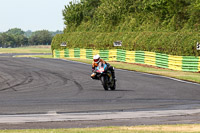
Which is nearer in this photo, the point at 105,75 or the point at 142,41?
the point at 105,75

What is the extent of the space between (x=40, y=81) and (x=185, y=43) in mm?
18146

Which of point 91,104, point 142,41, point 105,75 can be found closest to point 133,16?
point 142,41

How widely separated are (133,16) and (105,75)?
1641 inches

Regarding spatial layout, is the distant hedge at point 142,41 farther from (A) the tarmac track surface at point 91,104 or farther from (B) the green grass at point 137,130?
(B) the green grass at point 137,130

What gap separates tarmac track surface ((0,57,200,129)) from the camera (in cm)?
1197

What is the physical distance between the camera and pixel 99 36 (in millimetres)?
63469

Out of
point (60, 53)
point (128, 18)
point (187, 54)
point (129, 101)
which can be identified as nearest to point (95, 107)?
point (129, 101)

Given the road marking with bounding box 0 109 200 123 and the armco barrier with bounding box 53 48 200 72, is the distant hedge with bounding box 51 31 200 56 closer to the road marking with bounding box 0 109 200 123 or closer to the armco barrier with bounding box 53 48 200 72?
the armco barrier with bounding box 53 48 200 72

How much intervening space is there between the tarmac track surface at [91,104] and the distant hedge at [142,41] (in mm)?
15721

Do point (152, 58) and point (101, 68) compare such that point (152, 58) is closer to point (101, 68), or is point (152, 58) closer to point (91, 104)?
point (101, 68)

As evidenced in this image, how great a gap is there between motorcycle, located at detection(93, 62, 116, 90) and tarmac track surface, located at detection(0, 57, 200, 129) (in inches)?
16.5

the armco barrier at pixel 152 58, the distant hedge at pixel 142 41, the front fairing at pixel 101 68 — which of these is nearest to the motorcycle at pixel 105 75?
the front fairing at pixel 101 68

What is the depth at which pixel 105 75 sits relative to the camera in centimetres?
2009

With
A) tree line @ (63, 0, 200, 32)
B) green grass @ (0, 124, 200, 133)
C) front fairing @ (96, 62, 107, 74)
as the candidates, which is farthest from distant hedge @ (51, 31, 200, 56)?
green grass @ (0, 124, 200, 133)
